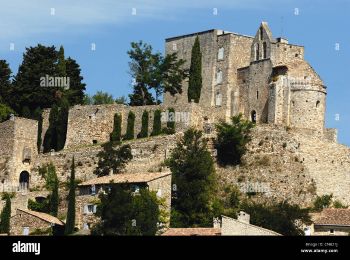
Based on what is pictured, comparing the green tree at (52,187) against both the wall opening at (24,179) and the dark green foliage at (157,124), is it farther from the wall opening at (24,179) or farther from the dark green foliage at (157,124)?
the dark green foliage at (157,124)

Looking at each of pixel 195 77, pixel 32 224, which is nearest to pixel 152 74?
pixel 195 77

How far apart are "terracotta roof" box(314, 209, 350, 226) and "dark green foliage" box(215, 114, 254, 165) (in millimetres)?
8193

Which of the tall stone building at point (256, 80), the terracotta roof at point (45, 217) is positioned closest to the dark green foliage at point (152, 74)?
the tall stone building at point (256, 80)

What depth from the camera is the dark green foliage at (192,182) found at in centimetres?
5806

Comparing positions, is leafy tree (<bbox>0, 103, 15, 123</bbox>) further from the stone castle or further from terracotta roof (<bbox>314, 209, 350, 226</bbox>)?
terracotta roof (<bbox>314, 209, 350, 226</bbox>)

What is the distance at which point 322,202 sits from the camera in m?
62.1

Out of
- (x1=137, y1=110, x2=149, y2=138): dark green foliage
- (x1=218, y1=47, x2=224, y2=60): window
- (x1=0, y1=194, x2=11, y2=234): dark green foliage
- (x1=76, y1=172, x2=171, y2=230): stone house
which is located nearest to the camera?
(x1=76, y1=172, x2=171, y2=230): stone house

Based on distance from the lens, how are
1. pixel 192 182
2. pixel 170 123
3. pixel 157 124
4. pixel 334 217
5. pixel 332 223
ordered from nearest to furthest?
1. pixel 332 223
2. pixel 334 217
3. pixel 192 182
4. pixel 170 123
5. pixel 157 124

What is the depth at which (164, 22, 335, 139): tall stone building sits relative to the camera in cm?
6631

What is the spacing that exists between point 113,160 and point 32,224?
912 centimetres

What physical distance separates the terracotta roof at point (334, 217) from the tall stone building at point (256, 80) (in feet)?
29.6

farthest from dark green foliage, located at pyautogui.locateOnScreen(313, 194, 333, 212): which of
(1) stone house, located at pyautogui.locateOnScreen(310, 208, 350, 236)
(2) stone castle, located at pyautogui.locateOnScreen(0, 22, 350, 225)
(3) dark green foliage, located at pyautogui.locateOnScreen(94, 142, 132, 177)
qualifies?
(3) dark green foliage, located at pyautogui.locateOnScreen(94, 142, 132, 177)

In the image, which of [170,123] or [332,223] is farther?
[170,123]

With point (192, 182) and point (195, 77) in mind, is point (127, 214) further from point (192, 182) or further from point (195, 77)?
point (195, 77)
